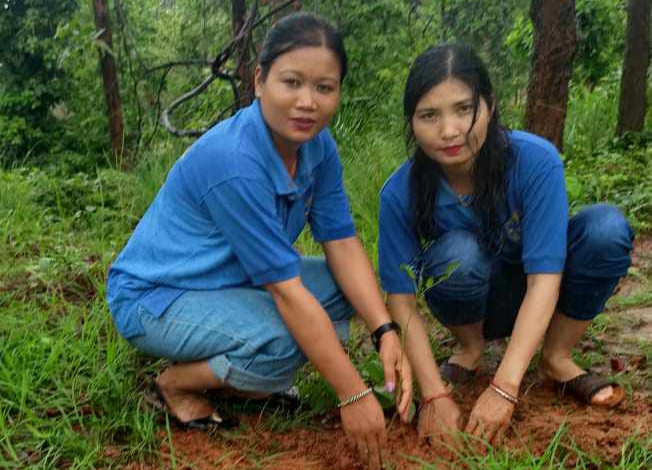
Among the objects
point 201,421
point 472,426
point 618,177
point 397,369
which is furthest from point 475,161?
point 618,177

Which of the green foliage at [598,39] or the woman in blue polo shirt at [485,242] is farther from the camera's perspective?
the green foliage at [598,39]

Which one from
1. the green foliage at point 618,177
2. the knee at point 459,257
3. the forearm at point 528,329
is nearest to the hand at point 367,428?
the forearm at point 528,329

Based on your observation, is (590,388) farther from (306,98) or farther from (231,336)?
(306,98)

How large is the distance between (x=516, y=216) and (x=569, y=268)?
0.22m

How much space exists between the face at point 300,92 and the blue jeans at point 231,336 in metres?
0.46

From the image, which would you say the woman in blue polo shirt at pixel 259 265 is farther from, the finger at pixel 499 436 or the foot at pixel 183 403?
the finger at pixel 499 436

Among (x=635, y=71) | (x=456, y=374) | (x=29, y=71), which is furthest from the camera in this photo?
(x=29, y=71)

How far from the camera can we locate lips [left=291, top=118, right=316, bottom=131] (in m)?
1.81

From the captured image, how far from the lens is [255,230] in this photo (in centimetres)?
171

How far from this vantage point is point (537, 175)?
189cm

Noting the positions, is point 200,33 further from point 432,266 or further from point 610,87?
point 432,266

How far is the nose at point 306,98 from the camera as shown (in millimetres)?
1771

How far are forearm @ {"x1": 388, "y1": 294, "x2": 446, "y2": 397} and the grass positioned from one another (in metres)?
0.25

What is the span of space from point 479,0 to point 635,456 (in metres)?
11.7
